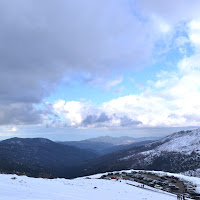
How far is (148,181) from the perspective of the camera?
220 ft

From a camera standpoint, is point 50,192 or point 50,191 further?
point 50,191

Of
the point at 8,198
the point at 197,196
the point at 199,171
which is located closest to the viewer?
the point at 8,198

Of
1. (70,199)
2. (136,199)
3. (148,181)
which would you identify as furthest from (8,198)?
(148,181)

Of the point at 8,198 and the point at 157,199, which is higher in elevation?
the point at 8,198

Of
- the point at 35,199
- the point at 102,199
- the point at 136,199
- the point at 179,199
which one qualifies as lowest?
the point at 179,199

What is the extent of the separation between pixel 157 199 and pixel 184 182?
42.0 metres

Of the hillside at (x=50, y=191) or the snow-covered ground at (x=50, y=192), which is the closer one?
the snow-covered ground at (x=50, y=192)

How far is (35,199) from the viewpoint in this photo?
56.6ft

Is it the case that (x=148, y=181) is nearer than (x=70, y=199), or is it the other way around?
(x=70, y=199)

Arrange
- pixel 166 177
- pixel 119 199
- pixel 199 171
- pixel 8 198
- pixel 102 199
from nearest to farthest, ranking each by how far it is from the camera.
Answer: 1. pixel 8 198
2. pixel 102 199
3. pixel 119 199
4. pixel 166 177
5. pixel 199 171

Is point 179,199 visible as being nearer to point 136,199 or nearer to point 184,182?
point 136,199

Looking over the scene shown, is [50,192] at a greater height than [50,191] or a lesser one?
greater

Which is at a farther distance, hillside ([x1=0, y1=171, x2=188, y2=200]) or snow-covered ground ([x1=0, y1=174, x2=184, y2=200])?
hillside ([x1=0, y1=171, x2=188, y2=200])

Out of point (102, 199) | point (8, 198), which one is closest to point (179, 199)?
point (102, 199)
